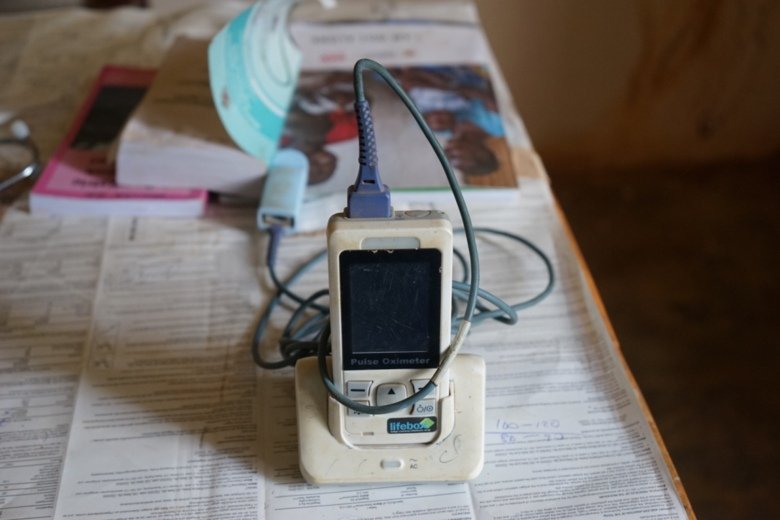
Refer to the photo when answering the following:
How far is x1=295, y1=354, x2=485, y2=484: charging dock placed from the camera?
0.52 metres

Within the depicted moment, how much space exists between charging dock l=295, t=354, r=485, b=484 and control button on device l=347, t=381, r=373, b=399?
2 cm

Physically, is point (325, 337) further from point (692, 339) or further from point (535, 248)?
point (692, 339)

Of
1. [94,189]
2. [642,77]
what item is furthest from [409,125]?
[642,77]

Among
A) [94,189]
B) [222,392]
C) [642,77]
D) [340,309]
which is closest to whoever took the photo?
[340,309]

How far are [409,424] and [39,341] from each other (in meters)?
0.32

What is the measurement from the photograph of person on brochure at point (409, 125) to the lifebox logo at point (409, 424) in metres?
0.30

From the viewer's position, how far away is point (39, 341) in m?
0.64

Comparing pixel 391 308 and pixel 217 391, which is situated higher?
pixel 391 308

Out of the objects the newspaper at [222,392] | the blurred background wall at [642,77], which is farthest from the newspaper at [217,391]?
the blurred background wall at [642,77]

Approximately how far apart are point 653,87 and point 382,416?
1.11m

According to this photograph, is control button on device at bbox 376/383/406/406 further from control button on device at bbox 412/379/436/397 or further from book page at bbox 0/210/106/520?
book page at bbox 0/210/106/520

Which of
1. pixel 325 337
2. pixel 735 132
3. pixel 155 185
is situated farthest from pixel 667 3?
pixel 325 337

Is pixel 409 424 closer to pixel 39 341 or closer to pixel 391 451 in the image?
pixel 391 451

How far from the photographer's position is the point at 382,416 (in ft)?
1.68
